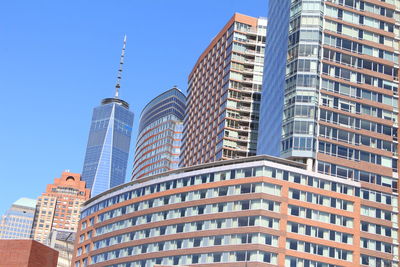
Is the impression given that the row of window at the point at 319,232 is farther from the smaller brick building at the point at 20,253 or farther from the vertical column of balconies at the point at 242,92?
the vertical column of balconies at the point at 242,92

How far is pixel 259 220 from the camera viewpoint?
12000cm

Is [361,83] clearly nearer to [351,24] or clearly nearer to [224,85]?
[351,24]

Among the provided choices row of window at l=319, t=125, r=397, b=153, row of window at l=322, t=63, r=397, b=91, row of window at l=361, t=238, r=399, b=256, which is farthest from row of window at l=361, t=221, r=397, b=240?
row of window at l=322, t=63, r=397, b=91

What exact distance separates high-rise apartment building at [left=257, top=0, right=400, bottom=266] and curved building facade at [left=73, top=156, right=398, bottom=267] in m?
0.67

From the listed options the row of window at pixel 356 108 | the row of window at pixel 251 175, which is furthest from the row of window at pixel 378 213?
the row of window at pixel 356 108

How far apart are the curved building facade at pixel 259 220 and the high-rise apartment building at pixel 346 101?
672mm

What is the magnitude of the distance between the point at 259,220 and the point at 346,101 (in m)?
34.4

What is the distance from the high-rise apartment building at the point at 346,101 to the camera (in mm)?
131125

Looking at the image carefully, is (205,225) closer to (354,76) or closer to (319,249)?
(319,249)

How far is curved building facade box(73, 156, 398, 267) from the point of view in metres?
121

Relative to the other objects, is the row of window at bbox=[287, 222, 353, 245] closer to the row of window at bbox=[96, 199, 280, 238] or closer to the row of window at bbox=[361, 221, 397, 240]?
the row of window at bbox=[361, 221, 397, 240]

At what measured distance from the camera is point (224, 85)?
194 m

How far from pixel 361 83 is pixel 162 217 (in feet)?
159

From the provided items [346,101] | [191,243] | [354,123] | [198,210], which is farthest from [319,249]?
[346,101]
